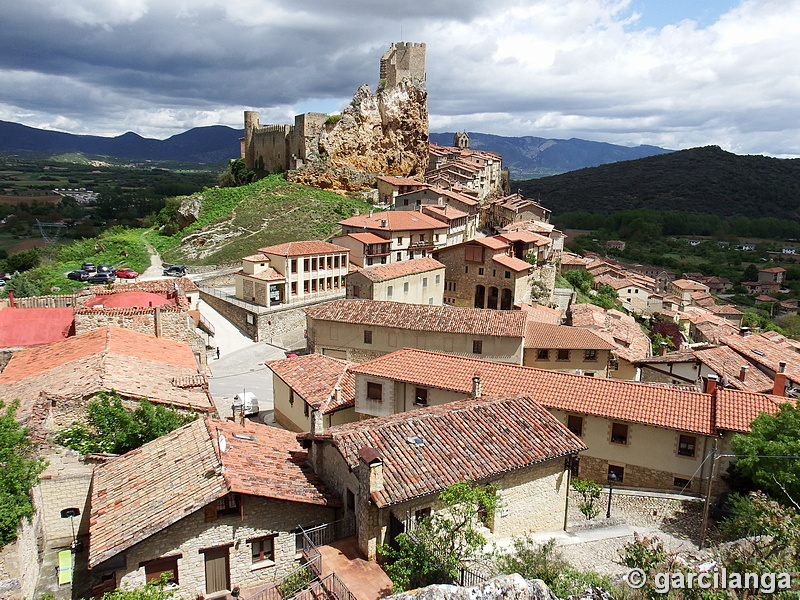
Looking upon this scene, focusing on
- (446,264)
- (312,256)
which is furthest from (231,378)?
(446,264)

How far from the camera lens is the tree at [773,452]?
50.4 ft

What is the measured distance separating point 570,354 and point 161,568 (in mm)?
24755

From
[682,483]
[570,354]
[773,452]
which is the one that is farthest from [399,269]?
[773,452]

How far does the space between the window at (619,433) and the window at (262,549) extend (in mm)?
12752

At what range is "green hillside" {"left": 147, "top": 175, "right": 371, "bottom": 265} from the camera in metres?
59.8

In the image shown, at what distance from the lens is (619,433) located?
2005cm

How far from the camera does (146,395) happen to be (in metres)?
18.4

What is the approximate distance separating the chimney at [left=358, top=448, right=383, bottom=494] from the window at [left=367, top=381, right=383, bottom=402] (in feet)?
31.6

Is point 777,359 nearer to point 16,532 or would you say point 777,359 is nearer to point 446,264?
point 446,264

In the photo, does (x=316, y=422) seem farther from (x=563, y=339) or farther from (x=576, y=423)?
(x=563, y=339)

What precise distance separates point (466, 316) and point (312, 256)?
17.8 metres

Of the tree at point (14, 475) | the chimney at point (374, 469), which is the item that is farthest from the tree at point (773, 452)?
the tree at point (14, 475)

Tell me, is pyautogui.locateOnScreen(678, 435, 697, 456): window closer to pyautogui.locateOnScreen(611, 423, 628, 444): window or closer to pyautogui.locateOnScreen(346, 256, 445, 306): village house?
pyautogui.locateOnScreen(611, 423, 628, 444): window

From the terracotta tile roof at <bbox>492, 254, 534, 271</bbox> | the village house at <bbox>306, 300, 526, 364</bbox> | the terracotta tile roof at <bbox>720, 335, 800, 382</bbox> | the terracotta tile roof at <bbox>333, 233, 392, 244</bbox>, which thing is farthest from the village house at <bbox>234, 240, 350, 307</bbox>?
the terracotta tile roof at <bbox>720, 335, 800, 382</bbox>
